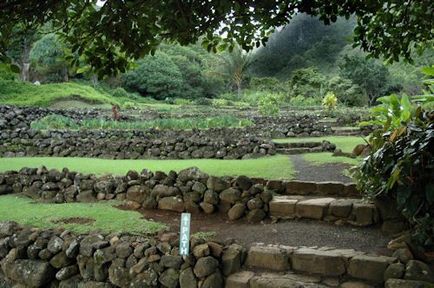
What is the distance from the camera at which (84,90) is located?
2816 cm

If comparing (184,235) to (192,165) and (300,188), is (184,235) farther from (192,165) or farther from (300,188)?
(192,165)

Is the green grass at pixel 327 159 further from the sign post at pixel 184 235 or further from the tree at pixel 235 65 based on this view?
the tree at pixel 235 65

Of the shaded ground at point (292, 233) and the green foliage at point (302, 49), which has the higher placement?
the green foliage at point (302, 49)

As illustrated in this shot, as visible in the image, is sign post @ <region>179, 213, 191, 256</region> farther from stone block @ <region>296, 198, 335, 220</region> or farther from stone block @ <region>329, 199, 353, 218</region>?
stone block @ <region>329, 199, 353, 218</region>

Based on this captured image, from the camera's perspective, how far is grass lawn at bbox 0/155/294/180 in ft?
22.7

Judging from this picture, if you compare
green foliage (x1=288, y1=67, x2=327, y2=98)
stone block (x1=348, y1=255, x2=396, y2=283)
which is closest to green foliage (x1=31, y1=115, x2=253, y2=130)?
stone block (x1=348, y1=255, x2=396, y2=283)

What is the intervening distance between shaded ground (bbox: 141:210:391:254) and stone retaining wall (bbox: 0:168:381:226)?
0.14 m

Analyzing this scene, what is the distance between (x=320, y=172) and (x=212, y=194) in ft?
6.42

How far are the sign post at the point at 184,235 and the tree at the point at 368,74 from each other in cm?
2719

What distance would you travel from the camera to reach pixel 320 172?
266 inches

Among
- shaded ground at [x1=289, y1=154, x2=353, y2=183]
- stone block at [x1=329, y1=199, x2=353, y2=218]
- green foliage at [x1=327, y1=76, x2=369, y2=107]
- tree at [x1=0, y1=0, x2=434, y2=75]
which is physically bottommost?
stone block at [x1=329, y1=199, x2=353, y2=218]

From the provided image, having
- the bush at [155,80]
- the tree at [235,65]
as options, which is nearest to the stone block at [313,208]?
the tree at [235,65]

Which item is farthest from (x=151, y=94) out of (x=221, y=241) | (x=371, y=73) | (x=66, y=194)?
(x=221, y=241)

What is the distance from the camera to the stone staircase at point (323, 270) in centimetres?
373
